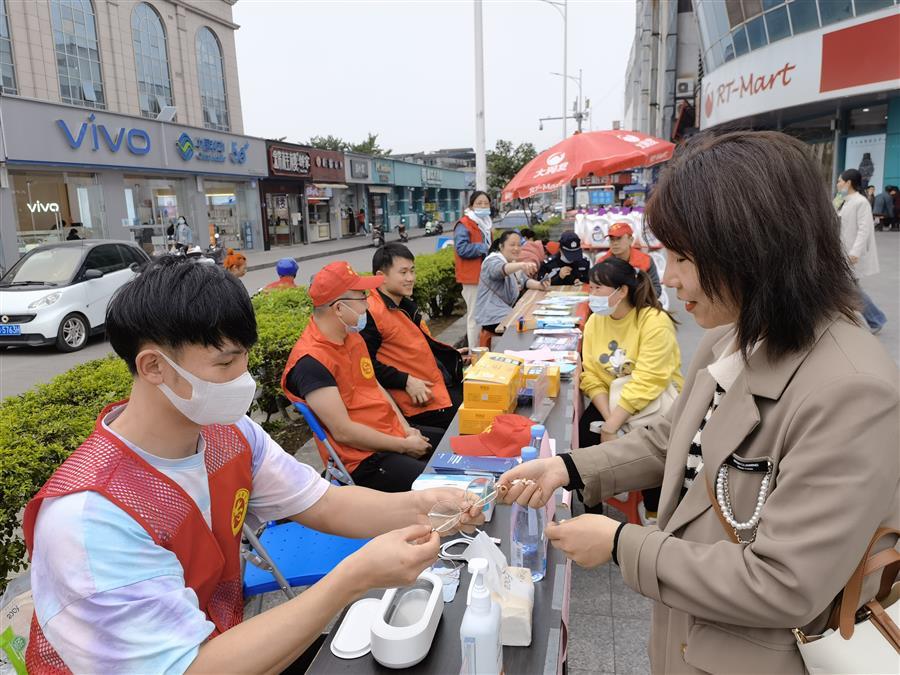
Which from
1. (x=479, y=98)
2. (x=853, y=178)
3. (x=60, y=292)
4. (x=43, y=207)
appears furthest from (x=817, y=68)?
(x=43, y=207)

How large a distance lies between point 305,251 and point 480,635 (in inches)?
1050

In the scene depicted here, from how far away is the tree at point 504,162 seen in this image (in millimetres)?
33906

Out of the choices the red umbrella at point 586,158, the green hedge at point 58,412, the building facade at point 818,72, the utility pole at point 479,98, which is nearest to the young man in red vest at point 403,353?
the green hedge at point 58,412

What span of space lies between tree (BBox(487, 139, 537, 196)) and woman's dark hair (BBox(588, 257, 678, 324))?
30603 mm

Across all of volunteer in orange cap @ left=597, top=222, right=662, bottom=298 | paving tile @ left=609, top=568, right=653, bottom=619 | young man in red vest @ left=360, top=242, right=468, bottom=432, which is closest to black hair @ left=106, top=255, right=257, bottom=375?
paving tile @ left=609, top=568, right=653, bottom=619

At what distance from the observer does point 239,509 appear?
5.35 ft

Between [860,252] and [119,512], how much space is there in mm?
7630

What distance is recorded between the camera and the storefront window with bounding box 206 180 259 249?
23.4 metres

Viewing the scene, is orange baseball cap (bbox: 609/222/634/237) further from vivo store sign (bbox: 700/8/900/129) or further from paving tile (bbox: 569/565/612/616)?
vivo store sign (bbox: 700/8/900/129)

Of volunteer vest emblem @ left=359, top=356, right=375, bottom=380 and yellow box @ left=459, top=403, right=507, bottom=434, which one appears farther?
volunteer vest emblem @ left=359, top=356, right=375, bottom=380

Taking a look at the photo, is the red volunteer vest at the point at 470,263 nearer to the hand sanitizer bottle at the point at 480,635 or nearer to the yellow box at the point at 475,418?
the yellow box at the point at 475,418

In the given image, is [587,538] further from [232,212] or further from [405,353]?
[232,212]

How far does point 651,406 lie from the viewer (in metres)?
3.61

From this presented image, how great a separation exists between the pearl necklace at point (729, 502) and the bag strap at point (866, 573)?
18cm
